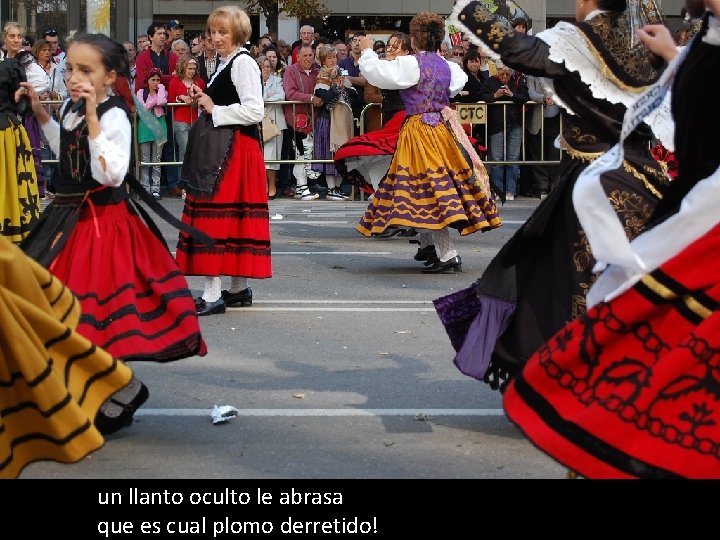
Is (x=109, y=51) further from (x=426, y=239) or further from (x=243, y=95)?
(x=426, y=239)

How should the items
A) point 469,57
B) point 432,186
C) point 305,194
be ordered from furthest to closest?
point 305,194, point 469,57, point 432,186

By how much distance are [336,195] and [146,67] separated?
2748 mm

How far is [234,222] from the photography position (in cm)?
877

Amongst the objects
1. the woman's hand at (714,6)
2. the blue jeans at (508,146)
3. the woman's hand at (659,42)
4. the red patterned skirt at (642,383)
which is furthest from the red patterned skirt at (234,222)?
the blue jeans at (508,146)

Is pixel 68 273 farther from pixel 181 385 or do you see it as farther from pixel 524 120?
pixel 524 120

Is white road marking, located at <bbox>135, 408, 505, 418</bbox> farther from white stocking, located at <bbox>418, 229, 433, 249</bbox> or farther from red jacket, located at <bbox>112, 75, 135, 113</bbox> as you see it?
white stocking, located at <bbox>418, 229, 433, 249</bbox>

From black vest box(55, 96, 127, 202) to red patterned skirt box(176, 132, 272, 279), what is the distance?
2.77 metres

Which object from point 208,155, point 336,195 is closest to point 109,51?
point 208,155

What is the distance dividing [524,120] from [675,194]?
13.1 metres

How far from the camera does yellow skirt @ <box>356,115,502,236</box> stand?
10.5m

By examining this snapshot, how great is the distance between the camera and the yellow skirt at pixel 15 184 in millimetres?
10188

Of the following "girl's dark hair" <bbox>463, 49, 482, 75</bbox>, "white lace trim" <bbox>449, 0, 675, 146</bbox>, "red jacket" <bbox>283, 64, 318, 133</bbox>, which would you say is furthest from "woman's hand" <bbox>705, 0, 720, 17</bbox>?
"red jacket" <bbox>283, 64, 318, 133</bbox>

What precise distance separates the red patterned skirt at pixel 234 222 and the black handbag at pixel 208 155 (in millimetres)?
49

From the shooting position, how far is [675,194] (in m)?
4.03
